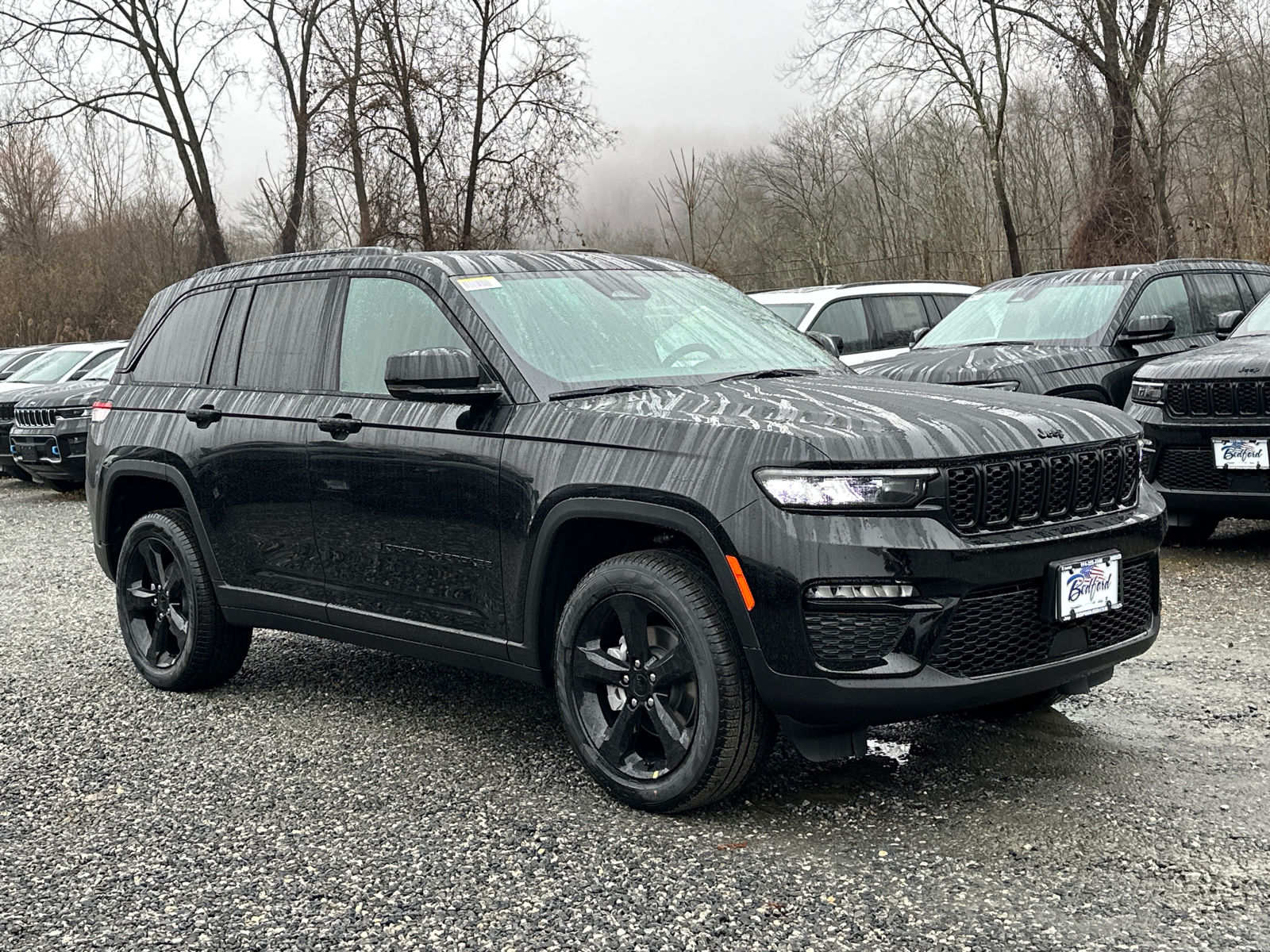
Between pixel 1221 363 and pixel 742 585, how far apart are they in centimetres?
506

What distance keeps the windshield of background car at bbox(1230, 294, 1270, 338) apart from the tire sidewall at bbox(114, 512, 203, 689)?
22.1 feet

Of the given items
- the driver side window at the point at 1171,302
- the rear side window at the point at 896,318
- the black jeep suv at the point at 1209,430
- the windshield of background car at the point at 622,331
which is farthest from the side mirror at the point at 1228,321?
the windshield of background car at the point at 622,331

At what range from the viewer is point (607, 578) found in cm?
396

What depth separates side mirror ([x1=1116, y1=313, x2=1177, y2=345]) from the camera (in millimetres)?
8945

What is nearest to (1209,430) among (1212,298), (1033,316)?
(1033,316)

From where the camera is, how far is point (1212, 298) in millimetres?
10086

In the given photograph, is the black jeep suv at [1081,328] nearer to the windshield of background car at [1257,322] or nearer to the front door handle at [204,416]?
the windshield of background car at [1257,322]

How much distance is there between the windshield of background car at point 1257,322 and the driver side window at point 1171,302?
2.39 ft

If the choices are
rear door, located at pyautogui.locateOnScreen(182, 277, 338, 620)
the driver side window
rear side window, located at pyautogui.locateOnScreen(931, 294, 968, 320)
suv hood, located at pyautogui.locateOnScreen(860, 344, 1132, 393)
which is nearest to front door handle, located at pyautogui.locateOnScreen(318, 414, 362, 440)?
rear door, located at pyautogui.locateOnScreen(182, 277, 338, 620)

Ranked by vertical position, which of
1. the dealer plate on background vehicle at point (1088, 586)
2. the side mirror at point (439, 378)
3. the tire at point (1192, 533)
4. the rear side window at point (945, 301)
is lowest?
the tire at point (1192, 533)

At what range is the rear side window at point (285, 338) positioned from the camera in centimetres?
517

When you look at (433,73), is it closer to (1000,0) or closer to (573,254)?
(1000,0)

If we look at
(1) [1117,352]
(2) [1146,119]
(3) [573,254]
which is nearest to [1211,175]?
(2) [1146,119]

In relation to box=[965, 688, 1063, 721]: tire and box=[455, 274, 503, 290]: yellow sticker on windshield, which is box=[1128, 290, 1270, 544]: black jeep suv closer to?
box=[965, 688, 1063, 721]: tire
